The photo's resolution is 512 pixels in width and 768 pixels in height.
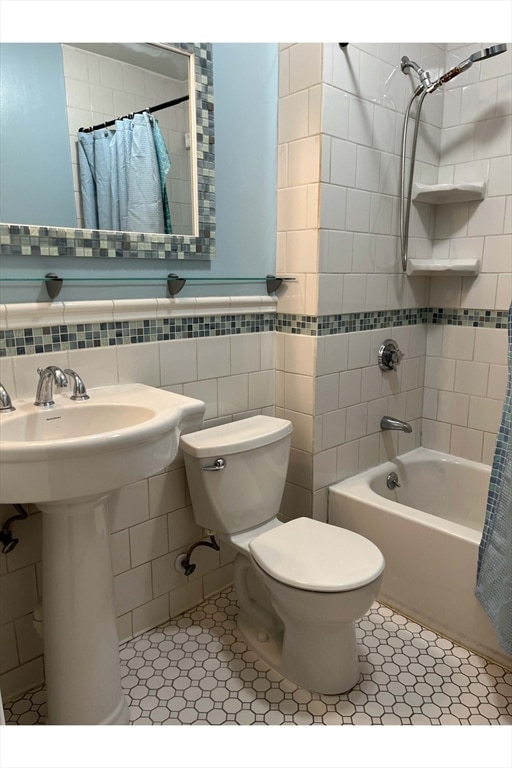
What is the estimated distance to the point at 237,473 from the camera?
1.68 metres

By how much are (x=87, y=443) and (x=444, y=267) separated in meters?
1.69

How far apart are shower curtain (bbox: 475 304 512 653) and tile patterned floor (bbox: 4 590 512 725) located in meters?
0.19

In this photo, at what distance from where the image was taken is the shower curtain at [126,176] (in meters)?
1.50

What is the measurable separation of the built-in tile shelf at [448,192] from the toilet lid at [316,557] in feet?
4.56

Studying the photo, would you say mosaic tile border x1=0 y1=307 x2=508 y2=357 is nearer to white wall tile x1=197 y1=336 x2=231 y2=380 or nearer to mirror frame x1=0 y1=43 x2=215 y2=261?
white wall tile x1=197 y1=336 x2=231 y2=380

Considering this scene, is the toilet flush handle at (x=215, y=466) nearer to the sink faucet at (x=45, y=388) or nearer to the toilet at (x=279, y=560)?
the toilet at (x=279, y=560)

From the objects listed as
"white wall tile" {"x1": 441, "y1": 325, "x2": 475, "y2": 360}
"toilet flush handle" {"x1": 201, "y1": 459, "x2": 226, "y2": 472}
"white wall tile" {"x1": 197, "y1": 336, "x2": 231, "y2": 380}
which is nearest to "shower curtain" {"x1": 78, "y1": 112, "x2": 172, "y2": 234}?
"white wall tile" {"x1": 197, "y1": 336, "x2": 231, "y2": 380}

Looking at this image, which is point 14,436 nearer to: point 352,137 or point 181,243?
point 181,243

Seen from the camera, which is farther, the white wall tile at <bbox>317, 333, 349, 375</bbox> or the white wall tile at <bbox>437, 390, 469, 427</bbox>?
the white wall tile at <bbox>437, 390, 469, 427</bbox>

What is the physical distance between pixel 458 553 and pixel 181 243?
136cm

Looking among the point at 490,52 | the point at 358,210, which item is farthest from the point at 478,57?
the point at 358,210

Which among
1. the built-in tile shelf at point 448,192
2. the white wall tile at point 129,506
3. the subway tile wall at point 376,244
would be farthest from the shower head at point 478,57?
the white wall tile at point 129,506

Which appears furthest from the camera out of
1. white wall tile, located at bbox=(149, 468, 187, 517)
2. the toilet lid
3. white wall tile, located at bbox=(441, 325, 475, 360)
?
white wall tile, located at bbox=(441, 325, 475, 360)

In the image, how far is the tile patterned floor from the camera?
1465 mm
